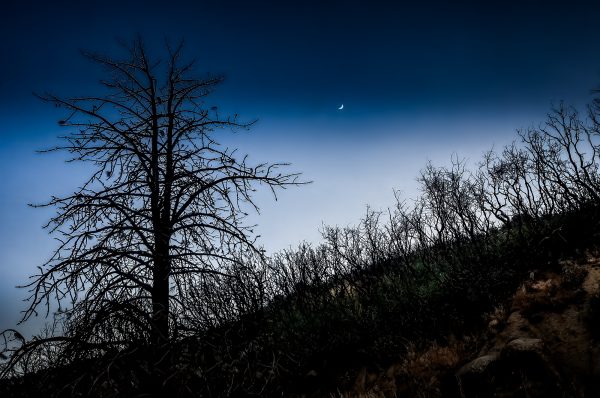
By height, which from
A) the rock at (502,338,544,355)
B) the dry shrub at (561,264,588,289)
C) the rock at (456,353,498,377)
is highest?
the dry shrub at (561,264,588,289)

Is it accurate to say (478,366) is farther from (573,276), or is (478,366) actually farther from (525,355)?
(573,276)

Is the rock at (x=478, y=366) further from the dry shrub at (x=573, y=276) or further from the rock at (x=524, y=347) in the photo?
the dry shrub at (x=573, y=276)

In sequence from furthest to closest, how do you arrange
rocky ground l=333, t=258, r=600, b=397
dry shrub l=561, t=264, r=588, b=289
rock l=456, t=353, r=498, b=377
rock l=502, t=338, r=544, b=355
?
dry shrub l=561, t=264, r=588, b=289
rock l=456, t=353, r=498, b=377
rock l=502, t=338, r=544, b=355
rocky ground l=333, t=258, r=600, b=397

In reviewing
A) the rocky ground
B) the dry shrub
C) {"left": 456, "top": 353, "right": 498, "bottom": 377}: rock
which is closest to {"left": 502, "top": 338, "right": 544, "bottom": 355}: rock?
the rocky ground

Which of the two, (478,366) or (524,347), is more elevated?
(524,347)

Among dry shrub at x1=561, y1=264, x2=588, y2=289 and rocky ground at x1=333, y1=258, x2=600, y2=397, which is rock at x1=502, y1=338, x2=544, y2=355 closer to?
rocky ground at x1=333, y1=258, x2=600, y2=397

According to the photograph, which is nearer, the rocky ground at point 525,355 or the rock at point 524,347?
the rocky ground at point 525,355

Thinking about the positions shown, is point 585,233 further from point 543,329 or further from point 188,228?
point 188,228

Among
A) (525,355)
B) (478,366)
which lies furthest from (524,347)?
(478,366)

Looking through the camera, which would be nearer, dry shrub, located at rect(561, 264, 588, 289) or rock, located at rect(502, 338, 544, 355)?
rock, located at rect(502, 338, 544, 355)

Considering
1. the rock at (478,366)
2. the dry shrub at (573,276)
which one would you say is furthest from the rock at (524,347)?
the dry shrub at (573,276)

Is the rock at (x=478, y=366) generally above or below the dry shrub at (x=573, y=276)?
below

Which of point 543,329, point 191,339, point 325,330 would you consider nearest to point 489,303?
point 543,329

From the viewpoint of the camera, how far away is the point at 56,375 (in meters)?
2.92
